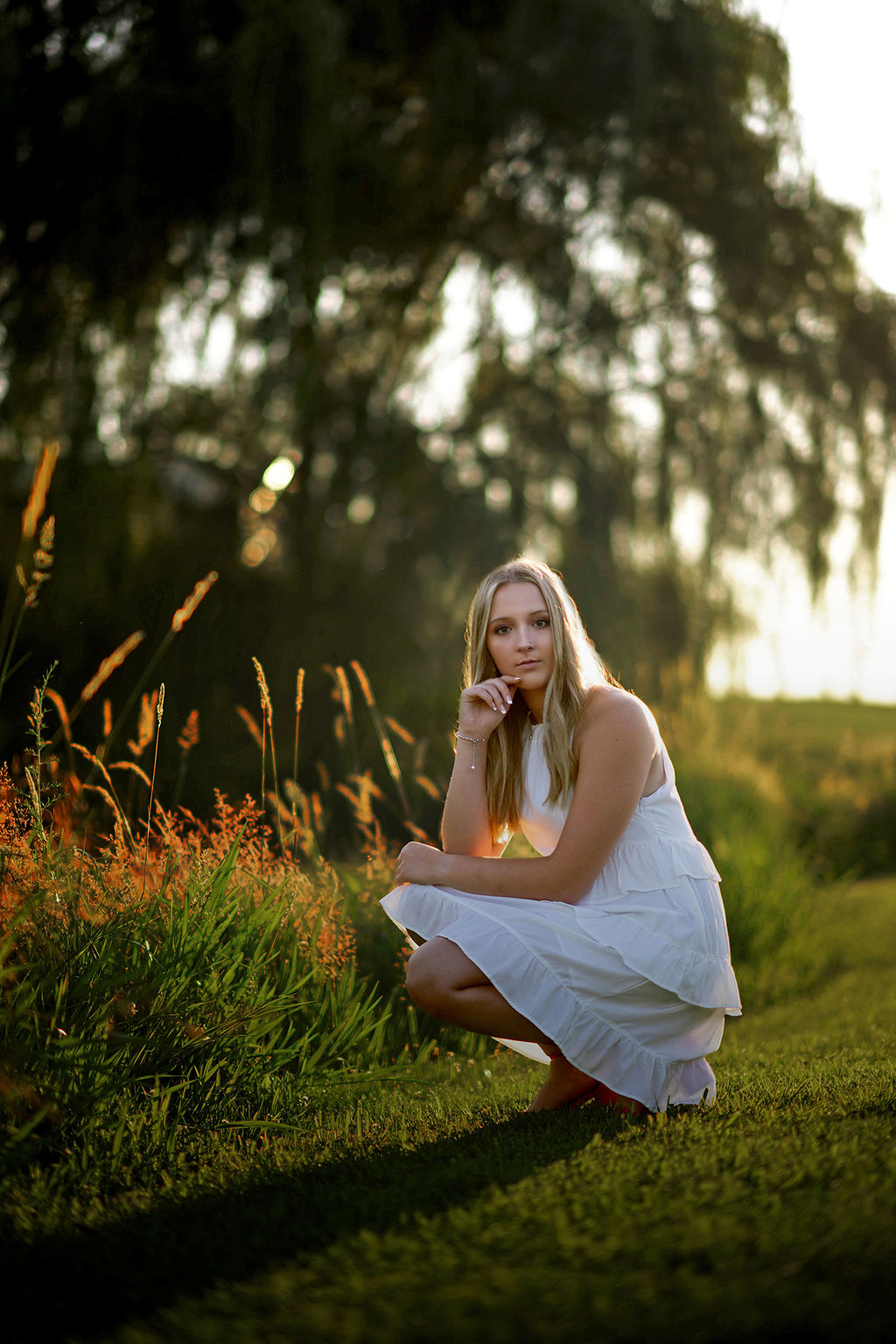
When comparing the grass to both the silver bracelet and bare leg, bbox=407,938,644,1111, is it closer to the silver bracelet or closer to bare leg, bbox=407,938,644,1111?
bare leg, bbox=407,938,644,1111

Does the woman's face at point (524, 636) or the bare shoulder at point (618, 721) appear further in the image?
the woman's face at point (524, 636)

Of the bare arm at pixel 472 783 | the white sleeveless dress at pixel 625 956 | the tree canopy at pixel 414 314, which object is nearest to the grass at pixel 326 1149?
the white sleeveless dress at pixel 625 956

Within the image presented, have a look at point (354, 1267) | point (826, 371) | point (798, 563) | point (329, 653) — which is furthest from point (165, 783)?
point (826, 371)

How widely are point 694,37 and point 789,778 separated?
5.11m

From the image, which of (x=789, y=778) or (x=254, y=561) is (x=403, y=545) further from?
(x=789, y=778)

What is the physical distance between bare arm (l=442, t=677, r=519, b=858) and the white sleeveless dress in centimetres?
29

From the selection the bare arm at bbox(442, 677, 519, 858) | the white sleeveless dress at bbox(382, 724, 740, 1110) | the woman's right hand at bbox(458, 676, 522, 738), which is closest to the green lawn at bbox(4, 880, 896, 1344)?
the white sleeveless dress at bbox(382, 724, 740, 1110)

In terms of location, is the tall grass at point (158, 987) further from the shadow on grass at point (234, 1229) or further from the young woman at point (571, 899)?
the young woman at point (571, 899)

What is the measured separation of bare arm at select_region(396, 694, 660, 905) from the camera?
2.27 m

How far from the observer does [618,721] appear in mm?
2316

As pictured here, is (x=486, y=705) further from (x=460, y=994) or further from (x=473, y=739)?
(x=460, y=994)

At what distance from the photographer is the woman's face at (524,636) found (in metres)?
2.56

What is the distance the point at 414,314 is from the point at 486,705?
427cm

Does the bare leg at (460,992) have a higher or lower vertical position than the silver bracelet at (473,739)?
lower
